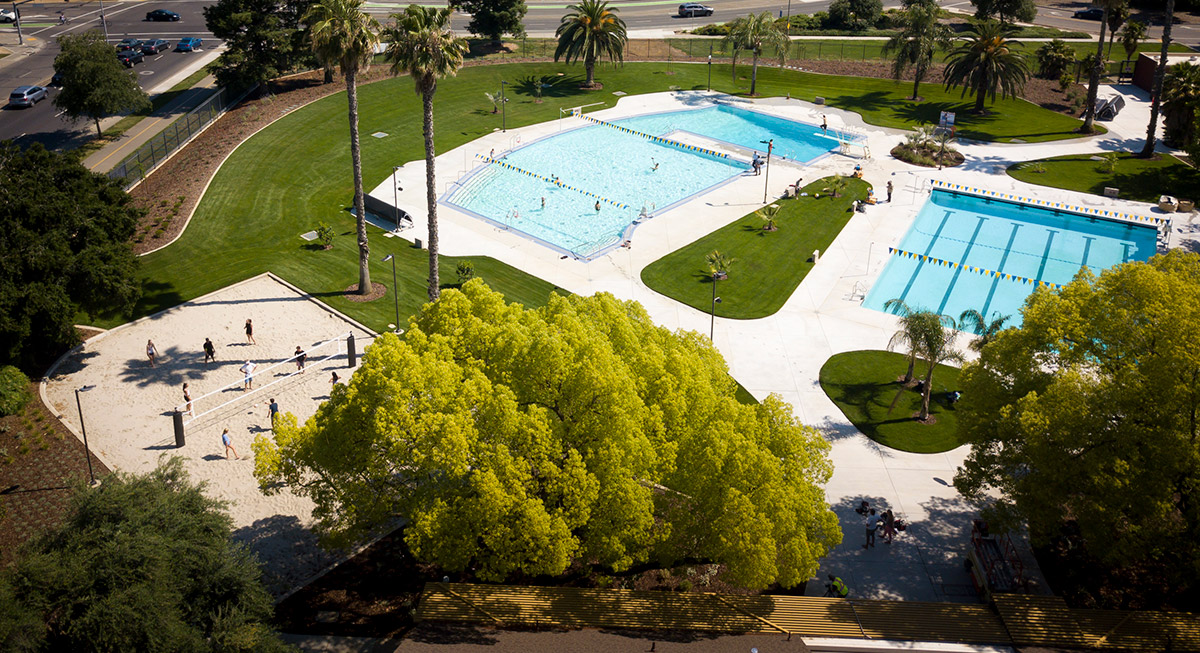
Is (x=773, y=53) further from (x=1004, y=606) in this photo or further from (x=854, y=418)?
(x=1004, y=606)

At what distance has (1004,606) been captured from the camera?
28.9 m

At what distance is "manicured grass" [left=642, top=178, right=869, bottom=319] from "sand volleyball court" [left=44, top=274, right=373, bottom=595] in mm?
19140

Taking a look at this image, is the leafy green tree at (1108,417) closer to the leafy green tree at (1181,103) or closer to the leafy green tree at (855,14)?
the leafy green tree at (1181,103)

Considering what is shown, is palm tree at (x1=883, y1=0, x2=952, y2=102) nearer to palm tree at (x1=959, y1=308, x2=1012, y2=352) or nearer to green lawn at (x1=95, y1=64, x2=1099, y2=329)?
green lawn at (x1=95, y1=64, x2=1099, y2=329)

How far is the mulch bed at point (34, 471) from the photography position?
115 ft

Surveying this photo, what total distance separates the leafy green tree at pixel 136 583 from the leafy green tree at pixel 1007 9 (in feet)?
320

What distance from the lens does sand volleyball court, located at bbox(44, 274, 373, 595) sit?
36.2 meters

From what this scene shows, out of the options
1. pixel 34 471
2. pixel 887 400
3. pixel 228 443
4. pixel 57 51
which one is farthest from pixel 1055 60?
pixel 57 51

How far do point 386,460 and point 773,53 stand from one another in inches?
2847

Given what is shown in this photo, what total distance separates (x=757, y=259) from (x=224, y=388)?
3317cm

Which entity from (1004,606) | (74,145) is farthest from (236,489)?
(74,145)

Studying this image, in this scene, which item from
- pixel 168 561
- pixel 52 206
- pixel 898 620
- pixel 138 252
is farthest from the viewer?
pixel 138 252

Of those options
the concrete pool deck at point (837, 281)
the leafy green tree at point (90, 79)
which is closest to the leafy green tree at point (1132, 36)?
the concrete pool deck at point (837, 281)

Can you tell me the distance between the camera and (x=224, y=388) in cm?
4319
